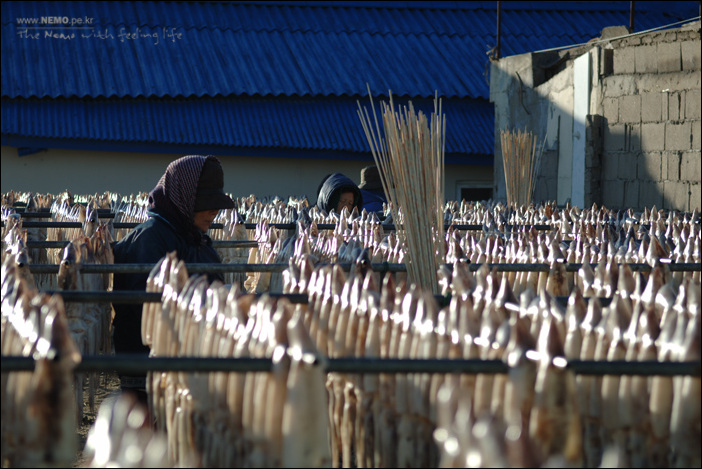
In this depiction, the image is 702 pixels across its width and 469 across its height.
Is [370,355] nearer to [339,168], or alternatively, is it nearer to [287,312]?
[287,312]

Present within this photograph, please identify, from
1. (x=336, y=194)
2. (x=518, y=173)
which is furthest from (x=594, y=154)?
(x=336, y=194)

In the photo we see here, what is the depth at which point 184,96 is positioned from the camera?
62.7 feet

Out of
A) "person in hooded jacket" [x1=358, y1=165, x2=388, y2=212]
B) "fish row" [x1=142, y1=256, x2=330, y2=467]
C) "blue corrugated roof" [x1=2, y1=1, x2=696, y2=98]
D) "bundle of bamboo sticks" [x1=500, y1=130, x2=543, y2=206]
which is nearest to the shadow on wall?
"bundle of bamboo sticks" [x1=500, y1=130, x2=543, y2=206]

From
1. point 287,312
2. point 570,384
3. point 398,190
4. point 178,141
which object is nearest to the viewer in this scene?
point 570,384

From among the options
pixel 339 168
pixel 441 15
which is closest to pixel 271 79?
pixel 339 168

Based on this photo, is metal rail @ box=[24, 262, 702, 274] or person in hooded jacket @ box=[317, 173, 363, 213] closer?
metal rail @ box=[24, 262, 702, 274]

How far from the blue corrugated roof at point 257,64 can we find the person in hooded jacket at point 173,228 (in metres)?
13.6

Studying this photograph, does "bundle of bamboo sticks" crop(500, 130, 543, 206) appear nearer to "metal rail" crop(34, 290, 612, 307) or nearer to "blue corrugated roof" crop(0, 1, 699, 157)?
"metal rail" crop(34, 290, 612, 307)

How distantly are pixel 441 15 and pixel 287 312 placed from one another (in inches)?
833

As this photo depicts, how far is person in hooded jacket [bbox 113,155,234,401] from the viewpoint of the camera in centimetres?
449

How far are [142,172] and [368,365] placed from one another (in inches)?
681

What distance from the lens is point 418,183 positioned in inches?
179

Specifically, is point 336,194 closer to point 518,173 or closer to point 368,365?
point 518,173

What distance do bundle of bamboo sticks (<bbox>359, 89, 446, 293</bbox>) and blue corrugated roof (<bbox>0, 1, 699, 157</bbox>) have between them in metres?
13.9
